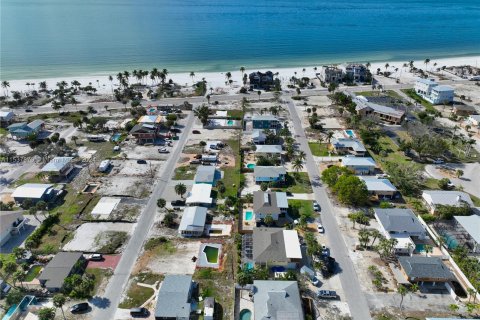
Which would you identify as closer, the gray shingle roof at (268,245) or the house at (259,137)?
the gray shingle roof at (268,245)

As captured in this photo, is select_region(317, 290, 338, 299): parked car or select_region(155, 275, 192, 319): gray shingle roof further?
select_region(317, 290, 338, 299): parked car

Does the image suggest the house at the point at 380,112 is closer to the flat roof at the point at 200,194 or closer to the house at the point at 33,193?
the flat roof at the point at 200,194

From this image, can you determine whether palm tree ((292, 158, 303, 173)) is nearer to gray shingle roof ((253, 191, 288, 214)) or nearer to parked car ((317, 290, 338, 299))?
gray shingle roof ((253, 191, 288, 214))

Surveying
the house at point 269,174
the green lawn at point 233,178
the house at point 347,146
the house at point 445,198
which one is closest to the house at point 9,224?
the green lawn at point 233,178

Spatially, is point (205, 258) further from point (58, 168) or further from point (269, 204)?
point (58, 168)

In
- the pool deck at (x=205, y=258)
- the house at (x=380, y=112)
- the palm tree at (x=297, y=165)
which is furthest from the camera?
the house at (x=380, y=112)

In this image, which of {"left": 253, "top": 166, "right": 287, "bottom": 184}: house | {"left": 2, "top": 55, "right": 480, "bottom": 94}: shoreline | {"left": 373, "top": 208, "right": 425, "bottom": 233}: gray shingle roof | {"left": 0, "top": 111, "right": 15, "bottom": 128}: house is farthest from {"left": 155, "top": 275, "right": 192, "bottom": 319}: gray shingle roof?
{"left": 2, "top": 55, "right": 480, "bottom": 94}: shoreline
